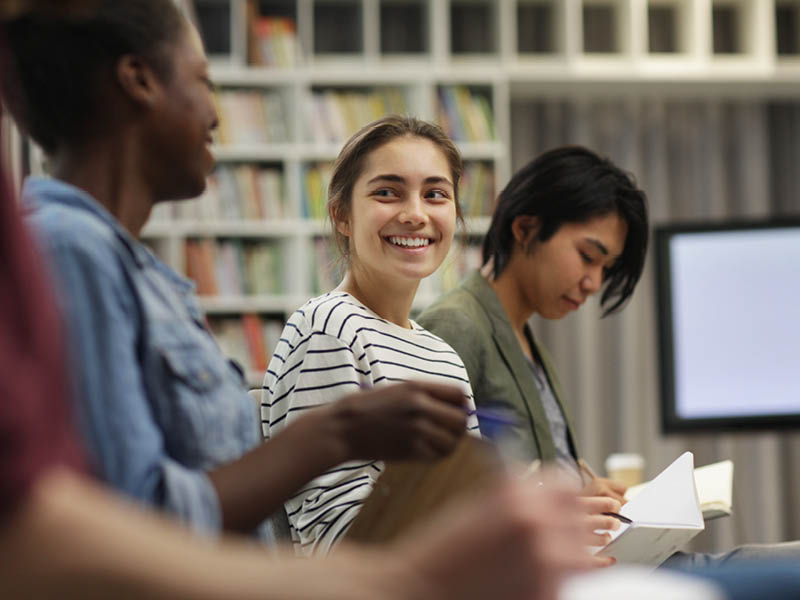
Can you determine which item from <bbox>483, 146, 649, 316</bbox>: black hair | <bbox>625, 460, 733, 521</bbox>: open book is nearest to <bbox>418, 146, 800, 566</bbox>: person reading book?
<bbox>483, 146, 649, 316</bbox>: black hair

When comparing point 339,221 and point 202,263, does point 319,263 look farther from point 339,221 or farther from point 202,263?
point 339,221

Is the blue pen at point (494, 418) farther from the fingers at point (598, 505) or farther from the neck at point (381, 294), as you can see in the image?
the neck at point (381, 294)

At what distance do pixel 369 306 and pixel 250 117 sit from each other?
251 centimetres

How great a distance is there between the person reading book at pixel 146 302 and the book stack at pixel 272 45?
10.4ft

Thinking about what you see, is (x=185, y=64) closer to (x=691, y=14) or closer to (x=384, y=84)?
(x=384, y=84)

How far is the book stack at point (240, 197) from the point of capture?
153 inches

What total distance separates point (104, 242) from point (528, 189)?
4.86ft

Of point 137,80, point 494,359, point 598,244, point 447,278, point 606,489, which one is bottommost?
point 606,489

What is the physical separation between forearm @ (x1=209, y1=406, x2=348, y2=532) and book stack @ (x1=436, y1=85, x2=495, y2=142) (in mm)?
3329

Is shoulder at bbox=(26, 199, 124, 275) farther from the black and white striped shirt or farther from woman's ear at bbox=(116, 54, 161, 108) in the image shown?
the black and white striped shirt

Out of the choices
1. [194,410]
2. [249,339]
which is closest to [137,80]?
[194,410]

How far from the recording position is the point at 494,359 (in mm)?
1930

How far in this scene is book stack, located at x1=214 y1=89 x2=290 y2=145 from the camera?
154 inches

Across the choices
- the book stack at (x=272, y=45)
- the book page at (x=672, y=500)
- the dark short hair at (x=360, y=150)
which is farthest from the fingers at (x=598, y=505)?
the book stack at (x=272, y=45)
